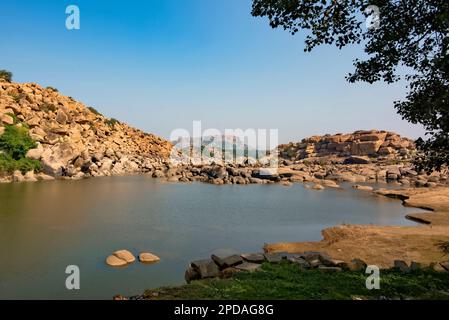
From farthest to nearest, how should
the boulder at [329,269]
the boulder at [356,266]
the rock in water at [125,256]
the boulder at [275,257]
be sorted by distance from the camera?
the rock in water at [125,256]
the boulder at [275,257]
the boulder at [356,266]
the boulder at [329,269]

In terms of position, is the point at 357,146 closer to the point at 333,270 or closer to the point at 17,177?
the point at 17,177

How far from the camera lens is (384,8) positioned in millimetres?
10719

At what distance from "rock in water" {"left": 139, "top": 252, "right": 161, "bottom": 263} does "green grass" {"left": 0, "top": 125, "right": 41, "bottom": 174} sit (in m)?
43.2

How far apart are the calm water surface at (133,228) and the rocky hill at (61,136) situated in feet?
50.5

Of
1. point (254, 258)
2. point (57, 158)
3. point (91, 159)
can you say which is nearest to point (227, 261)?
point (254, 258)

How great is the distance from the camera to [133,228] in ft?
78.4

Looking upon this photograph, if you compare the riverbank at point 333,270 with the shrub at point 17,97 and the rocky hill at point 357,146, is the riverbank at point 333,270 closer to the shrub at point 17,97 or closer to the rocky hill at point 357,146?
the shrub at point 17,97

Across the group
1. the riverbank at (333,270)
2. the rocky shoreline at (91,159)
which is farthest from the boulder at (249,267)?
the rocky shoreline at (91,159)

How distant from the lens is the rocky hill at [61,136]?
58.4 meters

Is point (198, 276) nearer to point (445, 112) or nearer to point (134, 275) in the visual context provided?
point (134, 275)

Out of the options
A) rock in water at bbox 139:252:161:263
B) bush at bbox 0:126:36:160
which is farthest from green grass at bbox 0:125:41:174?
rock in water at bbox 139:252:161:263

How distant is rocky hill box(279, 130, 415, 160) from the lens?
4572 inches

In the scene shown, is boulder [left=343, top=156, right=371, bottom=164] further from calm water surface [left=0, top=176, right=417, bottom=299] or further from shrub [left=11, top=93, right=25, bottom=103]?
shrub [left=11, top=93, right=25, bottom=103]
